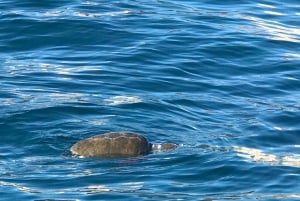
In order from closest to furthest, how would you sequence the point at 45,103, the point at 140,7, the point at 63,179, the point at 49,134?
the point at 63,179 → the point at 49,134 → the point at 45,103 → the point at 140,7

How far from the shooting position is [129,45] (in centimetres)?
2064

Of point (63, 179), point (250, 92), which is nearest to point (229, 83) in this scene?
point (250, 92)

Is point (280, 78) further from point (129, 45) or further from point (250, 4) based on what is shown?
point (250, 4)

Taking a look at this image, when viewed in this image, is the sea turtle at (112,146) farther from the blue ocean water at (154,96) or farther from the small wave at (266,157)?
the small wave at (266,157)

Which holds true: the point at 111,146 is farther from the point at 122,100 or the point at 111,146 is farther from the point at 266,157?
the point at 122,100

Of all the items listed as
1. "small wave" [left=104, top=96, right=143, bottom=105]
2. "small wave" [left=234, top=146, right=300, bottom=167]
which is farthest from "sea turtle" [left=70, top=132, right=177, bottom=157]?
"small wave" [left=104, top=96, right=143, bottom=105]

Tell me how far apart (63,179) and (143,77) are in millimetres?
5074

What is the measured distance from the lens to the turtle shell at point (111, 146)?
14.8m

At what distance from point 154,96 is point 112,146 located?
300 centimetres

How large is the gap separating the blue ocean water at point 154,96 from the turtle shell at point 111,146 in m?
0.15

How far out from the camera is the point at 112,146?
1480 centimetres

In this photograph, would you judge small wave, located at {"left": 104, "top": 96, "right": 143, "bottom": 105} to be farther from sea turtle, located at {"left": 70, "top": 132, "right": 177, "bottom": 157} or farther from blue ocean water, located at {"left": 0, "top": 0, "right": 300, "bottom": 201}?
sea turtle, located at {"left": 70, "top": 132, "right": 177, "bottom": 157}

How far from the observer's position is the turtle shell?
1477 centimetres

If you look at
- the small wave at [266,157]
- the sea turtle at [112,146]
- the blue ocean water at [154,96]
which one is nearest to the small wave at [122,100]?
the blue ocean water at [154,96]
